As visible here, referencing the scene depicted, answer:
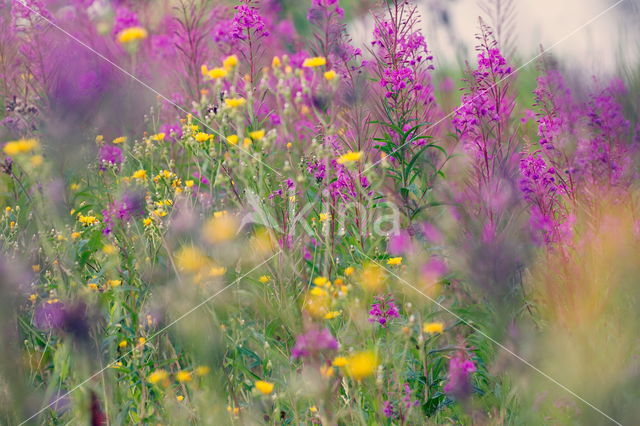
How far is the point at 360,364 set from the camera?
182cm

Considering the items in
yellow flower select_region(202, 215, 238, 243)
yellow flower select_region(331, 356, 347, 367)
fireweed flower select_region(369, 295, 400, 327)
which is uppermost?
yellow flower select_region(202, 215, 238, 243)

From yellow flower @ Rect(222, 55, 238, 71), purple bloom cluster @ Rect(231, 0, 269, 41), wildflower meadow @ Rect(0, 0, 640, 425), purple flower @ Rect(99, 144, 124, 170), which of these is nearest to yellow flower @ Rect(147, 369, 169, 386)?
wildflower meadow @ Rect(0, 0, 640, 425)

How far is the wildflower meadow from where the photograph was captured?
1902mm

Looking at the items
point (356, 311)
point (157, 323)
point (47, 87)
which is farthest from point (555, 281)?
point (47, 87)

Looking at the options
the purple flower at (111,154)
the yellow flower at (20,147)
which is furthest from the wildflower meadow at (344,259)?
the purple flower at (111,154)

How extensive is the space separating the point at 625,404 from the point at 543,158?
3.26 feet

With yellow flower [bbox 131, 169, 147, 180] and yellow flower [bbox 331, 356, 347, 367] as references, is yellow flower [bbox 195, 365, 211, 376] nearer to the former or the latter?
yellow flower [bbox 331, 356, 347, 367]

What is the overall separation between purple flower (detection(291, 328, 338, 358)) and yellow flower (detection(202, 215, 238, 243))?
59 centimetres

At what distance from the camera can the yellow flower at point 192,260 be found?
7.25ft

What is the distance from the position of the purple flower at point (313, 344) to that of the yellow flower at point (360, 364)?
2.7 inches

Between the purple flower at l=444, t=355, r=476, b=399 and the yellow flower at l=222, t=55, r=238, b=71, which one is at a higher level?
the yellow flower at l=222, t=55, r=238, b=71

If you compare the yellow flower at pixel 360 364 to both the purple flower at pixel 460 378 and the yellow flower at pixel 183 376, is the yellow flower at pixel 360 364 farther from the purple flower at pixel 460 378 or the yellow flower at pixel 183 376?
the yellow flower at pixel 183 376

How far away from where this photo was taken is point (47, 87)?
2793mm

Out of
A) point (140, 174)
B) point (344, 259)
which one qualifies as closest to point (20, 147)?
point (140, 174)
